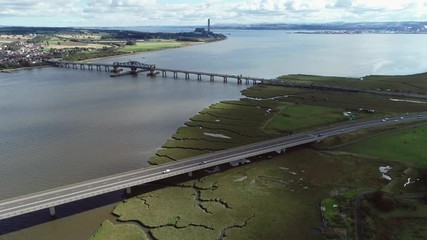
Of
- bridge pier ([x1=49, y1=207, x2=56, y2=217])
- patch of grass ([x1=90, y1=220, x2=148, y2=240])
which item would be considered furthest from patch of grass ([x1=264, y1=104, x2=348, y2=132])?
bridge pier ([x1=49, y1=207, x2=56, y2=217])

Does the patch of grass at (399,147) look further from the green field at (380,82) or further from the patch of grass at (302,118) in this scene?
the green field at (380,82)

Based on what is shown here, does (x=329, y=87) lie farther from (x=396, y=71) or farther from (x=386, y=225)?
(x=386, y=225)

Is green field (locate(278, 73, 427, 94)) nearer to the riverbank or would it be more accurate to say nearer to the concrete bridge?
Answer: the concrete bridge

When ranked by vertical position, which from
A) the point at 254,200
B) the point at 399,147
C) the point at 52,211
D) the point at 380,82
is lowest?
the point at 254,200

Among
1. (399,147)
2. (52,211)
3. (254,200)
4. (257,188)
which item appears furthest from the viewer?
(399,147)

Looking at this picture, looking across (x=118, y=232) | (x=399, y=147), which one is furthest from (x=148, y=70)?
(x=118, y=232)

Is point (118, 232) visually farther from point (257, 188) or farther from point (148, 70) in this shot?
point (148, 70)
